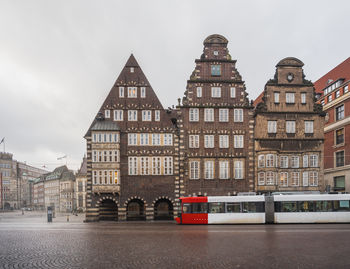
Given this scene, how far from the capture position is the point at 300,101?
3759 cm

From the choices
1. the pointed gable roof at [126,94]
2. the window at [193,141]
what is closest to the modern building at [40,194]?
the pointed gable roof at [126,94]

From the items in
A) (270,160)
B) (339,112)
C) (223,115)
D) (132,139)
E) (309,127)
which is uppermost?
(339,112)

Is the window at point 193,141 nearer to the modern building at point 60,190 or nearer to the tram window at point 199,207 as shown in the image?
the tram window at point 199,207

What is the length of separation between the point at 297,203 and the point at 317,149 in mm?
10647

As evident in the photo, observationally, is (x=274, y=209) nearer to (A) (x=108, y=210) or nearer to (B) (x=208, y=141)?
(B) (x=208, y=141)

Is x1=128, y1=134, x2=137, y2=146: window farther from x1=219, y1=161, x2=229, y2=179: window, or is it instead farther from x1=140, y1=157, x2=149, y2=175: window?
x1=219, y1=161, x2=229, y2=179: window

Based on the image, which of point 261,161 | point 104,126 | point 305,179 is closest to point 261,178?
point 261,161

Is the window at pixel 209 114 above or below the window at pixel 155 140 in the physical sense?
above

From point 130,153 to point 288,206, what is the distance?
17508 millimetres

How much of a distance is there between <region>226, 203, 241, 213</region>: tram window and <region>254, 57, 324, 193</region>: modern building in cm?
792

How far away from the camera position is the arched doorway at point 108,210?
1462 inches

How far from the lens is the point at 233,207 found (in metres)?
29.4

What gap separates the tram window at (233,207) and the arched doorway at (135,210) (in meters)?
11.7

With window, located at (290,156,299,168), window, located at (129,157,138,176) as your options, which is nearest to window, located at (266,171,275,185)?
window, located at (290,156,299,168)
